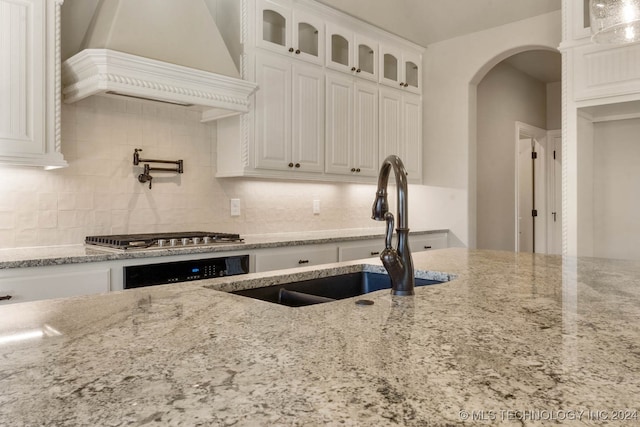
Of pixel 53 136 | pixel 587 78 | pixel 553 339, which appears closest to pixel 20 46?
pixel 53 136

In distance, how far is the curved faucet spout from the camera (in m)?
1.27

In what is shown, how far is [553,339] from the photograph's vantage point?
89 centimetres

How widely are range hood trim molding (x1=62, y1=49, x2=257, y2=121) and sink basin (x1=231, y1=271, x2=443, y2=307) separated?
1.64 metres

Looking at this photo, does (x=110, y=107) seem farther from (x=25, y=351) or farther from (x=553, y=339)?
(x=553, y=339)

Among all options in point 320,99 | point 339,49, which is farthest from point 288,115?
point 339,49

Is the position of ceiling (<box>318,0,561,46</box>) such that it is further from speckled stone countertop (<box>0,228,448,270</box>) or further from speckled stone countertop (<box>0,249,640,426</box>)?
speckled stone countertop (<box>0,249,640,426</box>)

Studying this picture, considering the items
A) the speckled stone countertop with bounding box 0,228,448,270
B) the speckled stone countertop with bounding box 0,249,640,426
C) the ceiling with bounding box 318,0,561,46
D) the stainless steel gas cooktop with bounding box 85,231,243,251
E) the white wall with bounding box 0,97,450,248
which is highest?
the ceiling with bounding box 318,0,561,46

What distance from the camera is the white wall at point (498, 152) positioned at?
5496 mm

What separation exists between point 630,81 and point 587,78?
268 millimetres

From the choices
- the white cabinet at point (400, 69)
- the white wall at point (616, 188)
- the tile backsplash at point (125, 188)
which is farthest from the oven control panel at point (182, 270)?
the white wall at point (616, 188)

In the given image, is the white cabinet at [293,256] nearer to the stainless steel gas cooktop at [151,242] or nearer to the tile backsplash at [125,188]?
the stainless steel gas cooktop at [151,242]

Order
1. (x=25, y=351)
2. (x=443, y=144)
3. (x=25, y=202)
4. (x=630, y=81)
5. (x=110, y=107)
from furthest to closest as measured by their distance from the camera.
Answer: (x=443, y=144)
(x=630, y=81)
(x=110, y=107)
(x=25, y=202)
(x=25, y=351)

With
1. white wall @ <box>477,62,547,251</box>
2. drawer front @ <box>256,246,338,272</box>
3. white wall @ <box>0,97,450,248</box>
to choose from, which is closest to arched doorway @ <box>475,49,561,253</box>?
white wall @ <box>477,62,547,251</box>

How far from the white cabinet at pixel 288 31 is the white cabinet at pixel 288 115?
0.09 m
